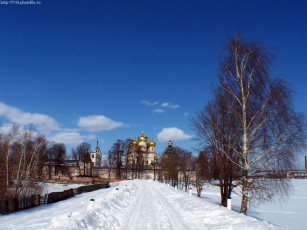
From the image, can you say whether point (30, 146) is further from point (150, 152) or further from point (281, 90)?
point (150, 152)

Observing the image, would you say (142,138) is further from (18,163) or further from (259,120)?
(259,120)

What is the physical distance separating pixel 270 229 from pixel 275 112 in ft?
16.6

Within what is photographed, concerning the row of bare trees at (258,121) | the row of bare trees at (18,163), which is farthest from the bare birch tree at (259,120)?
the row of bare trees at (18,163)

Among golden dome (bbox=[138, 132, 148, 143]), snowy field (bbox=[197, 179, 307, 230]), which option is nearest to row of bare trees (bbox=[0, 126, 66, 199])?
snowy field (bbox=[197, 179, 307, 230])

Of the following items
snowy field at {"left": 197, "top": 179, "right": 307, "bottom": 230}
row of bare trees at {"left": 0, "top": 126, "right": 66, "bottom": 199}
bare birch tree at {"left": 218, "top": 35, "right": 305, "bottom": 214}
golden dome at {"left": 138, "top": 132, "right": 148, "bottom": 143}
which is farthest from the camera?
golden dome at {"left": 138, "top": 132, "right": 148, "bottom": 143}

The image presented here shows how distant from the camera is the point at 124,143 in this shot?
72250mm

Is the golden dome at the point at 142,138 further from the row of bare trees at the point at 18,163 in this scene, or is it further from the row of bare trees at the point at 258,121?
the row of bare trees at the point at 258,121

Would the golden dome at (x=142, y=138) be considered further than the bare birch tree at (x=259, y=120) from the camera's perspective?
Yes

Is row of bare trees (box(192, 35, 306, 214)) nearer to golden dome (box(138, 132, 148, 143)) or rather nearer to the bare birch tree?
the bare birch tree

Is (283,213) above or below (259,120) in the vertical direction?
below

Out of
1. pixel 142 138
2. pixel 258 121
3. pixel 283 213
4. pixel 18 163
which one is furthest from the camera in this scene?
pixel 142 138

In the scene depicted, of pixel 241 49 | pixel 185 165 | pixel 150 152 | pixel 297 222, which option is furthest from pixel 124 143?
pixel 241 49

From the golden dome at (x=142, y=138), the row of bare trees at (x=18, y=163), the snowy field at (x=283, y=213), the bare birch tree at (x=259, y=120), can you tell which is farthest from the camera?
the golden dome at (x=142, y=138)

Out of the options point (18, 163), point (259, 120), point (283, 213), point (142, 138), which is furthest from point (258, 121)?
point (142, 138)
